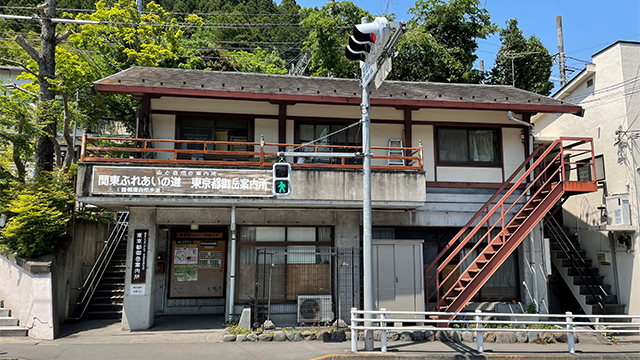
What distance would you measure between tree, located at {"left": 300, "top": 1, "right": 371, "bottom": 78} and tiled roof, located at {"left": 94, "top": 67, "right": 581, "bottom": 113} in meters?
11.6

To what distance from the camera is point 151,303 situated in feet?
41.1

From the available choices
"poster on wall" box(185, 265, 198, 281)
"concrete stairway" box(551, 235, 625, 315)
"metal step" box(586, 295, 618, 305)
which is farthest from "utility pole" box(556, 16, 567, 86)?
"poster on wall" box(185, 265, 198, 281)

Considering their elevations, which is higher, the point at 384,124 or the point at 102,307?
the point at 384,124

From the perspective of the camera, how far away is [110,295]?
14.4 m

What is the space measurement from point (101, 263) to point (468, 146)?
13764 millimetres

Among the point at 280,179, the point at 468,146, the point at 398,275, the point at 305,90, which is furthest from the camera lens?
the point at 468,146

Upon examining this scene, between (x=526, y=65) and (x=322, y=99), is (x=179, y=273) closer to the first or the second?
(x=322, y=99)

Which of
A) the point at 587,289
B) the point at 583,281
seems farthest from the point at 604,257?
the point at 587,289

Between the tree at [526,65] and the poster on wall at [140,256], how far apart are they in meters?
24.4

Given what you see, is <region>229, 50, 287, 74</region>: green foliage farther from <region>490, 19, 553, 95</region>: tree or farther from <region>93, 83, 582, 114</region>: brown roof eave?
<region>93, 83, 582, 114</region>: brown roof eave

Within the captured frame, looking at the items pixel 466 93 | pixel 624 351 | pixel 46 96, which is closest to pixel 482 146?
pixel 466 93

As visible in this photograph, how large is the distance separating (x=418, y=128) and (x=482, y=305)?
6.23m

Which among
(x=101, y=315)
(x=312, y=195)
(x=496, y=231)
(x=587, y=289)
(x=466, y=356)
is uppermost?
(x=312, y=195)

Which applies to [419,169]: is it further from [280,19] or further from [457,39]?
[280,19]
